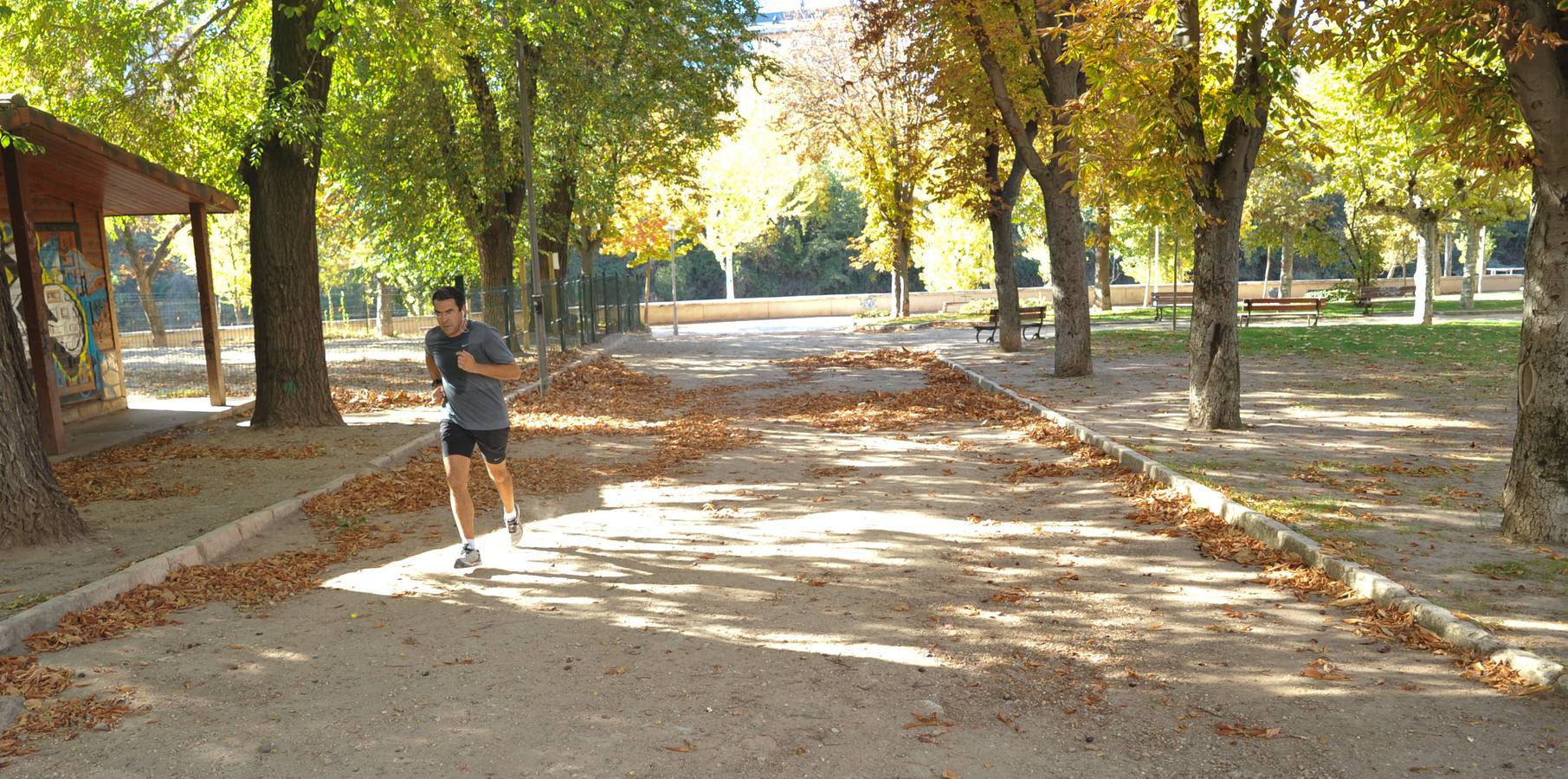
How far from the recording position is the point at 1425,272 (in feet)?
92.0

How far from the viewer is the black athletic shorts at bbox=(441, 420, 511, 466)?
732 cm

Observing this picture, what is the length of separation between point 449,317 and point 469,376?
44 cm

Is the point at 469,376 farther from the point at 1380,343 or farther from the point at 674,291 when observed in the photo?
the point at 674,291

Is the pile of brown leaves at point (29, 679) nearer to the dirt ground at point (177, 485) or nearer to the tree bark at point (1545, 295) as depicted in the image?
the dirt ground at point (177, 485)

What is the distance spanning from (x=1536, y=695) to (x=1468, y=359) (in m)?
16.3

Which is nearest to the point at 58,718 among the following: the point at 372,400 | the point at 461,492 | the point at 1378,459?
the point at 461,492

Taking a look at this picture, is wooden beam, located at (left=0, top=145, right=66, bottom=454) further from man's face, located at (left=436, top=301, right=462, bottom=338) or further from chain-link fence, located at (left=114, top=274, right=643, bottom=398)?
man's face, located at (left=436, top=301, right=462, bottom=338)

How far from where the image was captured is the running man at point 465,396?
722 centimetres

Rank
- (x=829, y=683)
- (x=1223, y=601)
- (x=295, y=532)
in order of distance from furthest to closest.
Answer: (x=295, y=532)
(x=1223, y=601)
(x=829, y=683)

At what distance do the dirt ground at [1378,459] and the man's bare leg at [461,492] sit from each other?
18.1 feet

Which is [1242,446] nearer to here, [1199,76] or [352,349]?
[1199,76]

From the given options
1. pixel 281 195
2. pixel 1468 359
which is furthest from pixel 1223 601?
pixel 1468 359

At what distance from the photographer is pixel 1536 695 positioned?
4.56m

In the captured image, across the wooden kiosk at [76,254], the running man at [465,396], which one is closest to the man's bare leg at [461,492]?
the running man at [465,396]
